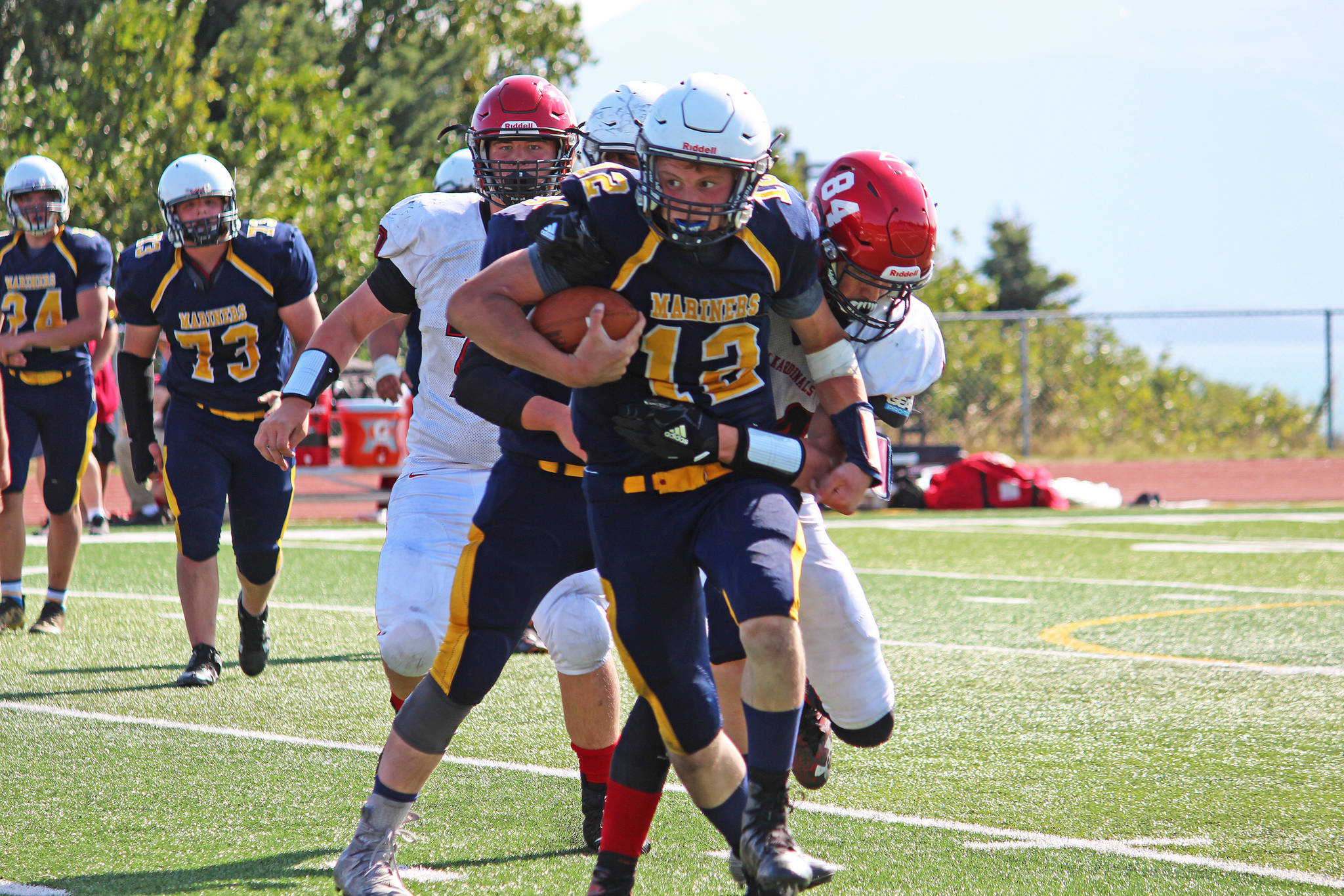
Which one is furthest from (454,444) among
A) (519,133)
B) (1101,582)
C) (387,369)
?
(1101,582)

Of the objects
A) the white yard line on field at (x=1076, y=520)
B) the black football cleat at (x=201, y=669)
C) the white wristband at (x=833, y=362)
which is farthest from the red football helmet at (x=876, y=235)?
the white yard line on field at (x=1076, y=520)

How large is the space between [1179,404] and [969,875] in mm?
18710

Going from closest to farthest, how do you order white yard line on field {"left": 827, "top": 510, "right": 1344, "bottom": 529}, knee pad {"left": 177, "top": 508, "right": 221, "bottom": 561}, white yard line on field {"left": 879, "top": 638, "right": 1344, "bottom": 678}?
knee pad {"left": 177, "top": 508, "right": 221, "bottom": 561}, white yard line on field {"left": 879, "top": 638, "right": 1344, "bottom": 678}, white yard line on field {"left": 827, "top": 510, "right": 1344, "bottom": 529}

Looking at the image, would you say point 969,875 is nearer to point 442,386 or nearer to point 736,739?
point 736,739

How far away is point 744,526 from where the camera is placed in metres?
2.87

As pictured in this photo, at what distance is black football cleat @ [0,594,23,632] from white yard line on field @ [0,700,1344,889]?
1.86m

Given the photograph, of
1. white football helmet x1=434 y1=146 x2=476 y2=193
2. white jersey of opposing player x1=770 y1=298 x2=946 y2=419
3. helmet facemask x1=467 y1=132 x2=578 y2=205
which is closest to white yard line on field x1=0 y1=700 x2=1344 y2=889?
white jersey of opposing player x1=770 y1=298 x2=946 y2=419

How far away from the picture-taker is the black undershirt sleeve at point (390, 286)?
3.74m

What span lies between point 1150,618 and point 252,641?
4262 mm

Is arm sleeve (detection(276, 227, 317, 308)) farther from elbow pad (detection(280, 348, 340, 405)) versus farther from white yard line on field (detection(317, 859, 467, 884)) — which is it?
white yard line on field (detection(317, 859, 467, 884))

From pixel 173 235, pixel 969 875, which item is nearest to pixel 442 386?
pixel 969 875

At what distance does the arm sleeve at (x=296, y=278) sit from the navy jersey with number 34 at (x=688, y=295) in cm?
294

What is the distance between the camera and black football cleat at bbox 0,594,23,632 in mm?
6820

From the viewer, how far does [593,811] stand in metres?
3.59
